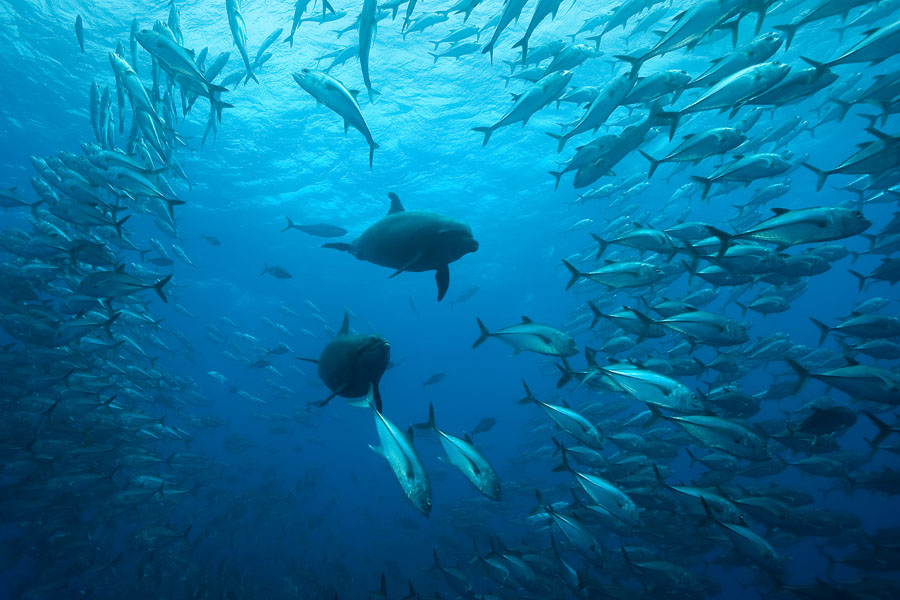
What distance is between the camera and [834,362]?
9.57 meters

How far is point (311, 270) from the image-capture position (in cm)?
3309

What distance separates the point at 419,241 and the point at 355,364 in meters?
0.96

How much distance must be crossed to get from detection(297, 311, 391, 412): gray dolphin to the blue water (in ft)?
17.3

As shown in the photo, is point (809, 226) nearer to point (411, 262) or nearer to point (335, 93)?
point (411, 262)

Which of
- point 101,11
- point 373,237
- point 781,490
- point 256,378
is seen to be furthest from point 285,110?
point 256,378

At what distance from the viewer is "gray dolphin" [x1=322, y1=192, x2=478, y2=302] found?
2.73m

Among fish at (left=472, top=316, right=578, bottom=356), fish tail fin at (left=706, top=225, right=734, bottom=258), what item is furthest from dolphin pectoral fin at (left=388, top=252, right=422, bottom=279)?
fish tail fin at (left=706, top=225, right=734, bottom=258)

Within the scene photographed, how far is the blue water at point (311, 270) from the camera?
9.30 m

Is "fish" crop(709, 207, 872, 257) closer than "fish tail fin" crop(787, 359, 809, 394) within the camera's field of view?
Yes

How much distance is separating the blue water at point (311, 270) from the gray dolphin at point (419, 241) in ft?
17.8

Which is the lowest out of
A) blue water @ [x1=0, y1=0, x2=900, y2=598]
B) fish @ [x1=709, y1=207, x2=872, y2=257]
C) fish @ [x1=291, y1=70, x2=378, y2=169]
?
blue water @ [x1=0, y1=0, x2=900, y2=598]

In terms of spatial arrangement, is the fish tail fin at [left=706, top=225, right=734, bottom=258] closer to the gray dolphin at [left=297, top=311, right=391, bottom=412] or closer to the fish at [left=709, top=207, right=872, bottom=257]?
the fish at [left=709, top=207, right=872, bottom=257]

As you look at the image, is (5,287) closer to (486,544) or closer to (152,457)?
(152,457)

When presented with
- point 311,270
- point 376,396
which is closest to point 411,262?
point 376,396
